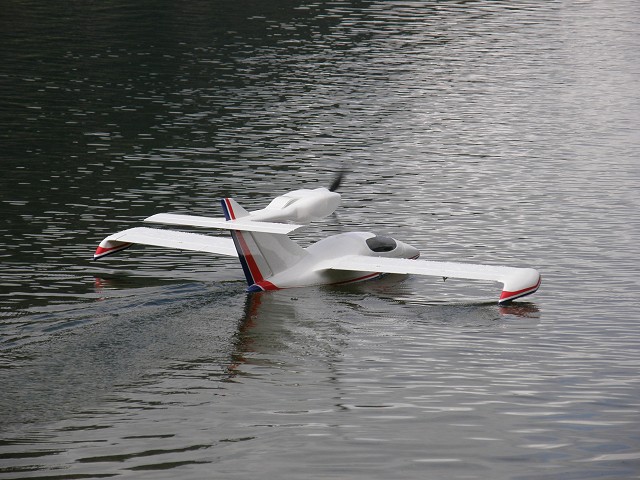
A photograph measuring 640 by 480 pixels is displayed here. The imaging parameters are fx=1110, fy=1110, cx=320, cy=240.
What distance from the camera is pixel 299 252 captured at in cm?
4075

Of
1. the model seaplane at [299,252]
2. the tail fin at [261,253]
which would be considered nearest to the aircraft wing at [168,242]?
the model seaplane at [299,252]

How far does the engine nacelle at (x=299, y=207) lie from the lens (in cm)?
3781

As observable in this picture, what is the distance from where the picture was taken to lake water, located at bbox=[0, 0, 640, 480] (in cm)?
2752

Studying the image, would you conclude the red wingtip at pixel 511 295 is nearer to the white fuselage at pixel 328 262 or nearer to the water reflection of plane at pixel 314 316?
the water reflection of plane at pixel 314 316

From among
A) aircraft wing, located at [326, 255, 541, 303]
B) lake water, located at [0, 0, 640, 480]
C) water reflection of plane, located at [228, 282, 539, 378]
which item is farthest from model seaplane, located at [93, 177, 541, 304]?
lake water, located at [0, 0, 640, 480]

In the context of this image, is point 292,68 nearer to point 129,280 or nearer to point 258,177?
point 258,177

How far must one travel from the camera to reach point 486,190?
198 ft

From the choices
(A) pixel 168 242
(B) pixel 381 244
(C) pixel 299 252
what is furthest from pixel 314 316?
(A) pixel 168 242

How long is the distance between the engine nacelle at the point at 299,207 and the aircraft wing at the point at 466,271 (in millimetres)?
2462

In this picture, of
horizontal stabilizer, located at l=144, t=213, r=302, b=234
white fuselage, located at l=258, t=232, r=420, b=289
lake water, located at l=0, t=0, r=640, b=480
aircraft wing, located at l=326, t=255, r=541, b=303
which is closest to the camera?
lake water, located at l=0, t=0, r=640, b=480

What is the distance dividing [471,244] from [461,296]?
26.0 feet

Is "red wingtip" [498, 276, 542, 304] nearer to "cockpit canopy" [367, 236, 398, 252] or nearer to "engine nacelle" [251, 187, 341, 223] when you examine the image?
"cockpit canopy" [367, 236, 398, 252]

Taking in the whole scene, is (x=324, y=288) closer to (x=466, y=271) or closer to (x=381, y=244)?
(x=381, y=244)

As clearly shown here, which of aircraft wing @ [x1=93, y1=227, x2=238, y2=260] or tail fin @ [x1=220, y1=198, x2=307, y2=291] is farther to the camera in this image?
aircraft wing @ [x1=93, y1=227, x2=238, y2=260]
